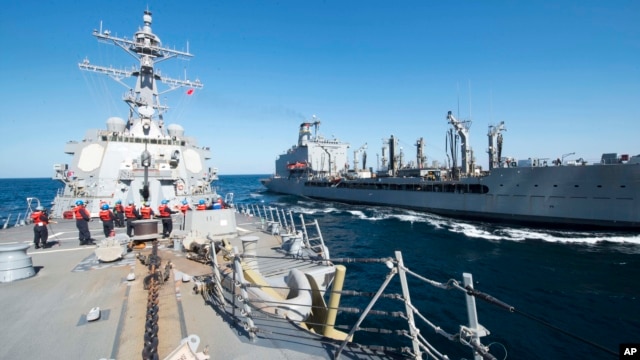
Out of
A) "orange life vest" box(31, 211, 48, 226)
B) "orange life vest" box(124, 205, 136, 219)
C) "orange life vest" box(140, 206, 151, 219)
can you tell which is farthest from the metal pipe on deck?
"orange life vest" box(31, 211, 48, 226)

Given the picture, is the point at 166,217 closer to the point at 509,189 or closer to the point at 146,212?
the point at 146,212

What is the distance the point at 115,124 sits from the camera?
68.8ft

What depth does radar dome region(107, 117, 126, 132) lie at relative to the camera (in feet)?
68.5

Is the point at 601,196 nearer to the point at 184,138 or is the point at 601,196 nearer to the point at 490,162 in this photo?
the point at 490,162

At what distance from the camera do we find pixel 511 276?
14219 millimetres

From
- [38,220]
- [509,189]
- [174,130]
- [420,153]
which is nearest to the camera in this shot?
[38,220]

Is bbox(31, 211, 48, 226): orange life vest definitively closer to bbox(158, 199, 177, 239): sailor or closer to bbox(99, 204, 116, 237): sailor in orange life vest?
bbox(99, 204, 116, 237): sailor in orange life vest

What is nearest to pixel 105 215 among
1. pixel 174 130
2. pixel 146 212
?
pixel 146 212

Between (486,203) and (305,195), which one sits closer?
(486,203)

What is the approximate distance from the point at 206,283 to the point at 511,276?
45.9 feet

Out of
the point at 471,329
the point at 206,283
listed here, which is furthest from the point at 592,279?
the point at 206,283

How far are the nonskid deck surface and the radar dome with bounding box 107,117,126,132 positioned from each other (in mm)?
15195

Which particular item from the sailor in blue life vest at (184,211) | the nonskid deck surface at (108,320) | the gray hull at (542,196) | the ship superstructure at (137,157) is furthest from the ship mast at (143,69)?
the gray hull at (542,196)

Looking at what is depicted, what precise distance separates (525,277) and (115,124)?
85.3 feet
